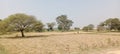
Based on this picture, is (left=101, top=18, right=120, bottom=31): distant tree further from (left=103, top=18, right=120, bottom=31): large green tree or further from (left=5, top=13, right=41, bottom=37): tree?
(left=5, top=13, right=41, bottom=37): tree

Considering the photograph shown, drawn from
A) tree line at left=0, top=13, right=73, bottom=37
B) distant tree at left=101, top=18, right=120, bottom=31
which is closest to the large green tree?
distant tree at left=101, top=18, right=120, bottom=31

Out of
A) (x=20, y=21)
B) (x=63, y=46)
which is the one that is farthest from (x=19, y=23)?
(x=63, y=46)

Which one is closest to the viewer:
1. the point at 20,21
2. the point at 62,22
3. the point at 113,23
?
the point at 20,21

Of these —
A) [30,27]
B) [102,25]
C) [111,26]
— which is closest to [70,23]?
[102,25]

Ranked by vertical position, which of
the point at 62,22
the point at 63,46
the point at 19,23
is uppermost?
the point at 62,22

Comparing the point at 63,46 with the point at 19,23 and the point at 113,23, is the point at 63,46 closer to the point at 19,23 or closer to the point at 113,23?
the point at 19,23

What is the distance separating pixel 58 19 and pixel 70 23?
22.5 ft

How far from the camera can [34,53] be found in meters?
11.8

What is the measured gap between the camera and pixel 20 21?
37.6 meters

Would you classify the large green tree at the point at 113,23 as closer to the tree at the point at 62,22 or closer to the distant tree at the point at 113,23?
the distant tree at the point at 113,23

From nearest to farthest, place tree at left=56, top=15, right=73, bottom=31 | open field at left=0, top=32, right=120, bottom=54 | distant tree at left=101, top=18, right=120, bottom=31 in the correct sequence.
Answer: open field at left=0, top=32, right=120, bottom=54
distant tree at left=101, top=18, right=120, bottom=31
tree at left=56, top=15, right=73, bottom=31

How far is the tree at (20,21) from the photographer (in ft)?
122

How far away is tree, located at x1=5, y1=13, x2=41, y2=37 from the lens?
1463 inches

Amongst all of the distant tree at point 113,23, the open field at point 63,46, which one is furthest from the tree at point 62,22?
the open field at point 63,46
